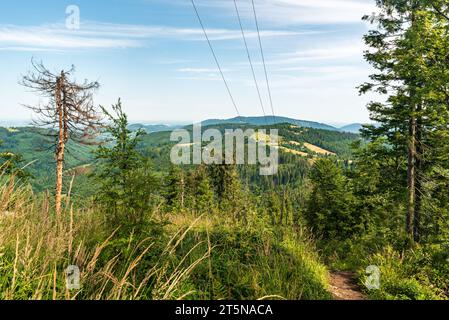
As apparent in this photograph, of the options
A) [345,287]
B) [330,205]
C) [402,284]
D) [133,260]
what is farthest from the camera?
[330,205]

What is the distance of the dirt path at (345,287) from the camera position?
19.9 ft

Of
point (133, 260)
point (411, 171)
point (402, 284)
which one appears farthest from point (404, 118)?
point (133, 260)

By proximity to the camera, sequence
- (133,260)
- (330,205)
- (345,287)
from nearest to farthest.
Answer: (133,260) → (345,287) → (330,205)

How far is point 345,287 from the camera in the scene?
6.80 m

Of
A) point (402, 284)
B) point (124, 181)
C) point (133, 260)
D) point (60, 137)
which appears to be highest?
point (60, 137)

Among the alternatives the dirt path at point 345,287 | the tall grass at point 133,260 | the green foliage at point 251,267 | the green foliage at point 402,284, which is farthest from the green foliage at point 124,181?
the green foliage at point 402,284

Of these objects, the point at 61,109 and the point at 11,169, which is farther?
the point at 61,109

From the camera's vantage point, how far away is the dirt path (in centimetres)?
607

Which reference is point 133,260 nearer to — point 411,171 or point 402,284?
point 402,284

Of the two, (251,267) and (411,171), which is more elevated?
(411,171)

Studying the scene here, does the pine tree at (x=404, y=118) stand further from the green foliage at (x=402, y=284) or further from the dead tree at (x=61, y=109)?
the dead tree at (x=61, y=109)

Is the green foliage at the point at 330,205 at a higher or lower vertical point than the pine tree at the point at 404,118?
lower

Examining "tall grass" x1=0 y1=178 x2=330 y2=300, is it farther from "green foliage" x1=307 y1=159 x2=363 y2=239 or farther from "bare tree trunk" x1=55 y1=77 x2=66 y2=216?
"green foliage" x1=307 y1=159 x2=363 y2=239

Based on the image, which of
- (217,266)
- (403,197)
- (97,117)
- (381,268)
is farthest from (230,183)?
(217,266)
